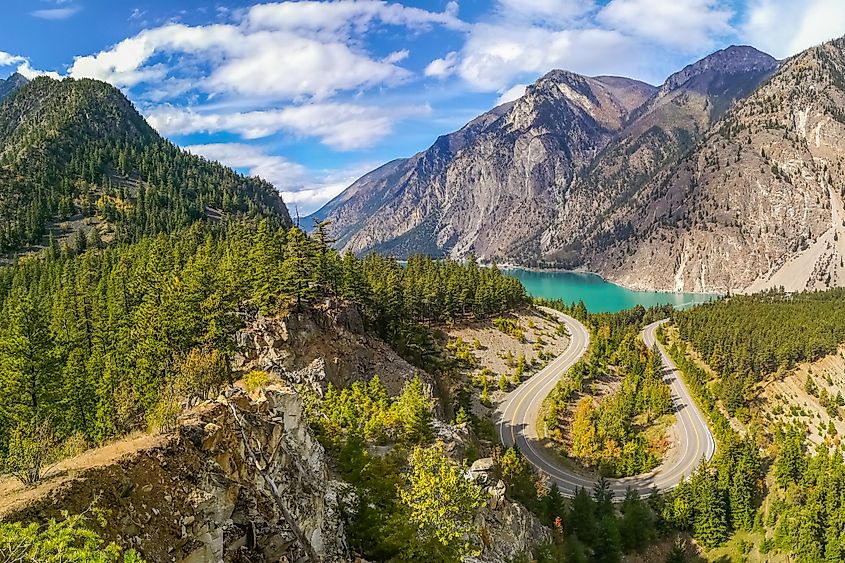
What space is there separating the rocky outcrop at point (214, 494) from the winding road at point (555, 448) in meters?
52.8

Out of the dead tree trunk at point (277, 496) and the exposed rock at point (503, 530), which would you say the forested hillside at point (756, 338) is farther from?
the dead tree trunk at point (277, 496)

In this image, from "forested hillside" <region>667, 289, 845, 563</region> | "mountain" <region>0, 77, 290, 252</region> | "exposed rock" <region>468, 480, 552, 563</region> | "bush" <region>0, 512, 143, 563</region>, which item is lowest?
"forested hillside" <region>667, 289, 845, 563</region>

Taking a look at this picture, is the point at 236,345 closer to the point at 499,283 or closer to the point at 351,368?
the point at 351,368

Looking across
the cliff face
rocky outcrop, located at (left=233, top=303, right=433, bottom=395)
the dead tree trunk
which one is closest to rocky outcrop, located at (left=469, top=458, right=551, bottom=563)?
the cliff face

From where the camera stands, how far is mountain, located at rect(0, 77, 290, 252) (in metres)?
120

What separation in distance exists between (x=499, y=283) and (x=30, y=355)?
95.3m

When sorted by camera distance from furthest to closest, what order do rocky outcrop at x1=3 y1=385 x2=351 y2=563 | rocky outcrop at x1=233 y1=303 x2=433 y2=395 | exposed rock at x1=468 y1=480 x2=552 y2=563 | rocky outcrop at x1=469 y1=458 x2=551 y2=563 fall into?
1. rocky outcrop at x1=233 y1=303 x2=433 y2=395
2. rocky outcrop at x1=469 y1=458 x2=551 y2=563
3. exposed rock at x1=468 y1=480 x2=552 y2=563
4. rocky outcrop at x1=3 y1=385 x2=351 y2=563

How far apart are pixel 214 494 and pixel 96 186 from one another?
521 feet

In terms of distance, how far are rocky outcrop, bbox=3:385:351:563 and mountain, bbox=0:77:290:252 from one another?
10772 centimetres

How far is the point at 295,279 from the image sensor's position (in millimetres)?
57500

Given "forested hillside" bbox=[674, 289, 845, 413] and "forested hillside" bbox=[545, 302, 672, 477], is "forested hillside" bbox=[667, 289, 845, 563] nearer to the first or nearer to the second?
"forested hillside" bbox=[674, 289, 845, 413]

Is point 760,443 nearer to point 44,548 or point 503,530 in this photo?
point 503,530

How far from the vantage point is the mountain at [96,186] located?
120 metres

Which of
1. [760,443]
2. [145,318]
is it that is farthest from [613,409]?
[145,318]
